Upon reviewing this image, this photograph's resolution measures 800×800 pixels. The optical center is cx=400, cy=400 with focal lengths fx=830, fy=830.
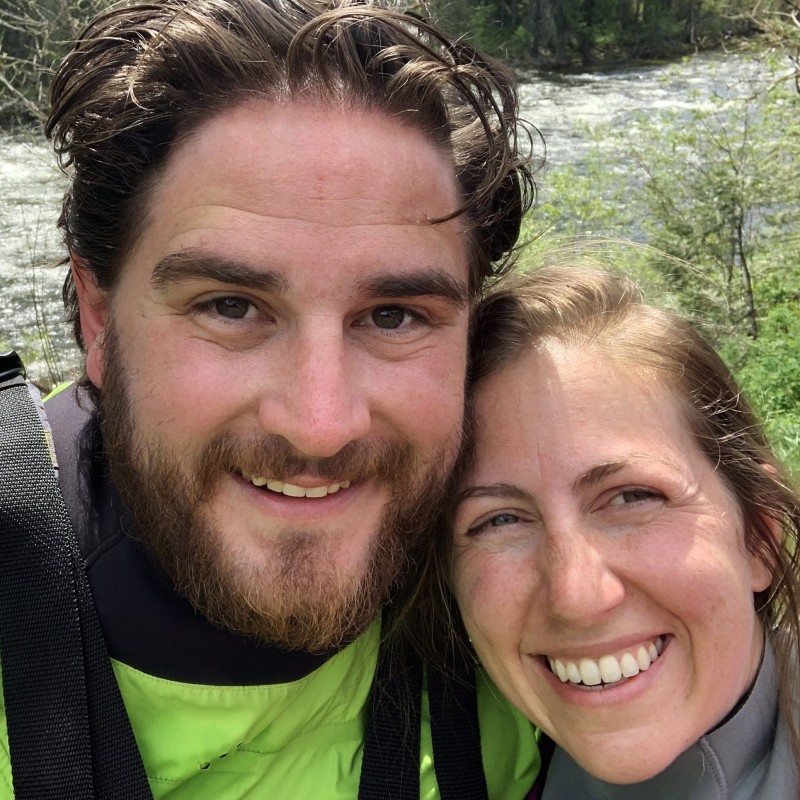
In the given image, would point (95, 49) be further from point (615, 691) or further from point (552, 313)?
point (615, 691)

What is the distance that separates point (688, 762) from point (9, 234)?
412 inches

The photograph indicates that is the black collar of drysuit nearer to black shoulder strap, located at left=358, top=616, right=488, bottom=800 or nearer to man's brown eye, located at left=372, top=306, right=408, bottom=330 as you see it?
black shoulder strap, located at left=358, top=616, right=488, bottom=800

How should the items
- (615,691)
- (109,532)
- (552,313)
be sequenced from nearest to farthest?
(615,691) < (109,532) < (552,313)

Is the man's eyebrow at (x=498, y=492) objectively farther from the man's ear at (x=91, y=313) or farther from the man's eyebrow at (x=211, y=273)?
the man's ear at (x=91, y=313)

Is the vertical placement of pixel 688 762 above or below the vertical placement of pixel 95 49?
below

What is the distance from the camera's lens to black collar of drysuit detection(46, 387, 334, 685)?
1614 mm

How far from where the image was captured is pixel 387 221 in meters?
1.61

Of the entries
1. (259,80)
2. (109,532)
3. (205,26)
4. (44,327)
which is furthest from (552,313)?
(44,327)

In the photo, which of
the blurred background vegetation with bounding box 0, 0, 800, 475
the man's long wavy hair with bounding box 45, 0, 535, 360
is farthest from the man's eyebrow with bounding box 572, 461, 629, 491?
the blurred background vegetation with bounding box 0, 0, 800, 475

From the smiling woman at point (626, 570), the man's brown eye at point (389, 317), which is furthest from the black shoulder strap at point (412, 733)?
the man's brown eye at point (389, 317)

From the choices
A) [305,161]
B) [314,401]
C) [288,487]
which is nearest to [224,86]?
[305,161]

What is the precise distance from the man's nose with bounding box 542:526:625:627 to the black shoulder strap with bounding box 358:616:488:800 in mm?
424

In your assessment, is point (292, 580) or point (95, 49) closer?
point (292, 580)

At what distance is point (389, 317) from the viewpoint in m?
1.67
